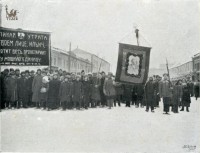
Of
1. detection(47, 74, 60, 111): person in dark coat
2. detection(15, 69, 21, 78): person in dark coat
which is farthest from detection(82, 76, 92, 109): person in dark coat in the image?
detection(15, 69, 21, 78): person in dark coat

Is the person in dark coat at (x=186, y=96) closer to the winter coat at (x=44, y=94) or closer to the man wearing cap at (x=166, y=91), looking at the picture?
the man wearing cap at (x=166, y=91)

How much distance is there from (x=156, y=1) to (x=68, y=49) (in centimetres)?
259

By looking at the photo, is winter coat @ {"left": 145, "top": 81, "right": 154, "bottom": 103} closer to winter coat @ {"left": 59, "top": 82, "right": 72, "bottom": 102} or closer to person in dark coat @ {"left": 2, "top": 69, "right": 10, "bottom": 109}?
winter coat @ {"left": 59, "top": 82, "right": 72, "bottom": 102}

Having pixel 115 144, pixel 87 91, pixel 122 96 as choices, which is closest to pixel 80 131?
pixel 115 144

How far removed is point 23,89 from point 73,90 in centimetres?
134

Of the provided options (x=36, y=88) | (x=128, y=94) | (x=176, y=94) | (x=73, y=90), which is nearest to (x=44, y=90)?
(x=36, y=88)

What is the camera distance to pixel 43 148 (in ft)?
25.8

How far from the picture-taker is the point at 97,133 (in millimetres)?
8078

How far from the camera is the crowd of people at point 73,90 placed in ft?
30.8

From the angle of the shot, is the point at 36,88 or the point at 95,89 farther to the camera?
the point at 95,89

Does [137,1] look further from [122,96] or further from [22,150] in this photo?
[22,150]

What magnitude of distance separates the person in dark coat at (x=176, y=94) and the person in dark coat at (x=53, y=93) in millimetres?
3085

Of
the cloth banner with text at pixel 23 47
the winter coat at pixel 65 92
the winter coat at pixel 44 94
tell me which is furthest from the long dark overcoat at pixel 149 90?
the cloth banner with text at pixel 23 47

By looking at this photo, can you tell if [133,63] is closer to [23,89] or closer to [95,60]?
[95,60]
